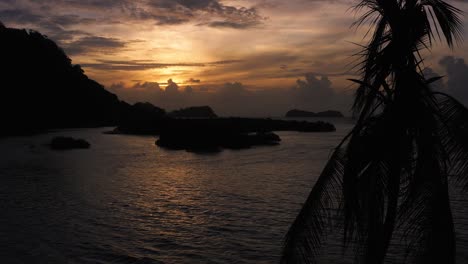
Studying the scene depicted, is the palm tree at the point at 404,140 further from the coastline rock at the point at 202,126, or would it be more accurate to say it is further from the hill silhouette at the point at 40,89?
the hill silhouette at the point at 40,89

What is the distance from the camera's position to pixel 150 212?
914 inches

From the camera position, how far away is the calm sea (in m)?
16.0

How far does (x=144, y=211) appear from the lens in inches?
923

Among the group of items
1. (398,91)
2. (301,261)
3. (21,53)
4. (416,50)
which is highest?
(21,53)

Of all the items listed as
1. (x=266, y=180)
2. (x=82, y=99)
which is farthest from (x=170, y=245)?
(x=82, y=99)

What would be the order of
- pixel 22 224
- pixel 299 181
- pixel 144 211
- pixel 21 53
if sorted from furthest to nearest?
pixel 21 53, pixel 299 181, pixel 144 211, pixel 22 224

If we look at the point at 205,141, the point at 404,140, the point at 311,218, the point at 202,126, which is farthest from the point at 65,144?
the point at 404,140

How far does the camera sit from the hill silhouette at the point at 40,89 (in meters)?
124

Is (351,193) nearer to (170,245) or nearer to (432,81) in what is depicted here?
(432,81)

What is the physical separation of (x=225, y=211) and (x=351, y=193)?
17.9 meters

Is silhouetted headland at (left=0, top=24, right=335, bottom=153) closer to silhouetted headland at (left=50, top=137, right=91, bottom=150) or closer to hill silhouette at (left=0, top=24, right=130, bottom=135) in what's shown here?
hill silhouette at (left=0, top=24, right=130, bottom=135)

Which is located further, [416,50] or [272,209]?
[272,209]

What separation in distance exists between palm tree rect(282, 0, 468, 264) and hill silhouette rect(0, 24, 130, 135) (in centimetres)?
11492

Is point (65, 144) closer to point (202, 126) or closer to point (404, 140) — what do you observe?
point (202, 126)
